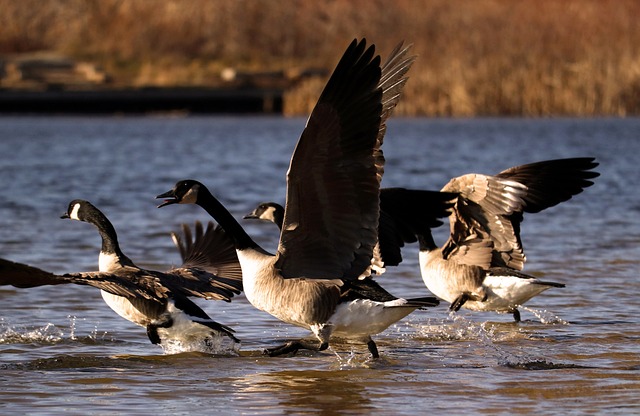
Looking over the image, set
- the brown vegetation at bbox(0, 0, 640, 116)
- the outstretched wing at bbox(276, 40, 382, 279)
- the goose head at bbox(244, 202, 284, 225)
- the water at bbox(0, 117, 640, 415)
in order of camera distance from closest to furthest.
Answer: the water at bbox(0, 117, 640, 415) < the outstretched wing at bbox(276, 40, 382, 279) < the goose head at bbox(244, 202, 284, 225) < the brown vegetation at bbox(0, 0, 640, 116)

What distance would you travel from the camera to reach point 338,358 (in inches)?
310

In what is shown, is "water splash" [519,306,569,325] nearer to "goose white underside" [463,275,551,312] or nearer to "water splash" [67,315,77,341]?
"goose white underside" [463,275,551,312]

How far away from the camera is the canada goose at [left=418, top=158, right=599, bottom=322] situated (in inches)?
367

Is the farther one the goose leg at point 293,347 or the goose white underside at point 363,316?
the goose leg at point 293,347

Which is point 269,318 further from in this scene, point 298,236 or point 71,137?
point 71,137

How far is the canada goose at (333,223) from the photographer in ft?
22.0

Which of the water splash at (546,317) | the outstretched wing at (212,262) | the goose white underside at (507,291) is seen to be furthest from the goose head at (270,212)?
the water splash at (546,317)

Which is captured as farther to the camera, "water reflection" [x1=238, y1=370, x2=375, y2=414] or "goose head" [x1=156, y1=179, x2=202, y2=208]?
"goose head" [x1=156, y1=179, x2=202, y2=208]

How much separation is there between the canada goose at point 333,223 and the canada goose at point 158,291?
2.00ft

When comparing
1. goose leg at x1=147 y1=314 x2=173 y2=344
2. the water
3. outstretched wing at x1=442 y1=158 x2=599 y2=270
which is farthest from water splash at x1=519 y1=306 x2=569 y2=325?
goose leg at x1=147 y1=314 x2=173 y2=344

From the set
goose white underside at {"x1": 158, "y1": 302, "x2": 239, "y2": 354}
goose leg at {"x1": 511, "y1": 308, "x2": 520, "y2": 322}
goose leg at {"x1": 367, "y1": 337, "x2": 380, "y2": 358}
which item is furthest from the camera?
goose leg at {"x1": 511, "y1": 308, "x2": 520, "y2": 322}

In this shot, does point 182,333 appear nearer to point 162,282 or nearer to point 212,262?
point 162,282

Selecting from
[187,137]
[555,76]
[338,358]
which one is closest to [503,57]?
[555,76]

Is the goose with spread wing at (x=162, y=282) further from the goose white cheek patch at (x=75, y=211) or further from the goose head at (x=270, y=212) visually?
the goose head at (x=270, y=212)
